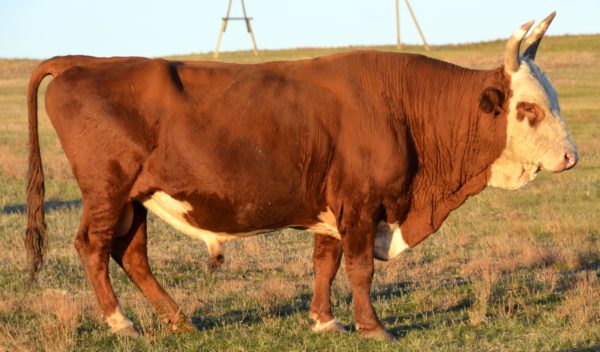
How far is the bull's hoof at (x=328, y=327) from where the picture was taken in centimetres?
788

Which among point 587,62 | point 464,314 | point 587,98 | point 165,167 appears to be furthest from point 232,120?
point 587,62

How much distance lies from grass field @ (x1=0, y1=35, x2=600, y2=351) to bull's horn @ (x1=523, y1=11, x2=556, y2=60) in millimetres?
2044

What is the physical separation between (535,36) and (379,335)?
8.42ft

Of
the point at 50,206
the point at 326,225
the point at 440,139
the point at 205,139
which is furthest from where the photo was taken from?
the point at 50,206

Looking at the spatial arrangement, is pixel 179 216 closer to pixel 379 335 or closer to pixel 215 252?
pixel 215 252

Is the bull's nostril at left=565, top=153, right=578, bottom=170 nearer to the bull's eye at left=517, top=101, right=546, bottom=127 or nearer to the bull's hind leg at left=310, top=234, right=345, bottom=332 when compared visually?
the bull's eye at left=517, top=101, right=546, bottom=127

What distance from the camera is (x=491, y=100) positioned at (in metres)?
7.88

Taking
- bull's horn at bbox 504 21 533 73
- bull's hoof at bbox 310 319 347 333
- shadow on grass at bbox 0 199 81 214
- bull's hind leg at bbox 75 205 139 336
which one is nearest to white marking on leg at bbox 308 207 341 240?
bull's hoof at bbox 310 319 347 333

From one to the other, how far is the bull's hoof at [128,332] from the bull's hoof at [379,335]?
65.9 inches

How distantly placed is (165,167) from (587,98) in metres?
34.5

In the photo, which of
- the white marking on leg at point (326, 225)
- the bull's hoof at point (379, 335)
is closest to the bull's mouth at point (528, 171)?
the white marking on leg at point (326, 225)

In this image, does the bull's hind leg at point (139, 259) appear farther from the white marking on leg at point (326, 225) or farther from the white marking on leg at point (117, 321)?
the white marking on leg at point (326, 225)

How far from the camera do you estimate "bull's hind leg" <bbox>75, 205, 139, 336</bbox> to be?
775 centimetres

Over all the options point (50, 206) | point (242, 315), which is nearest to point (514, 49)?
point (242, 315)
